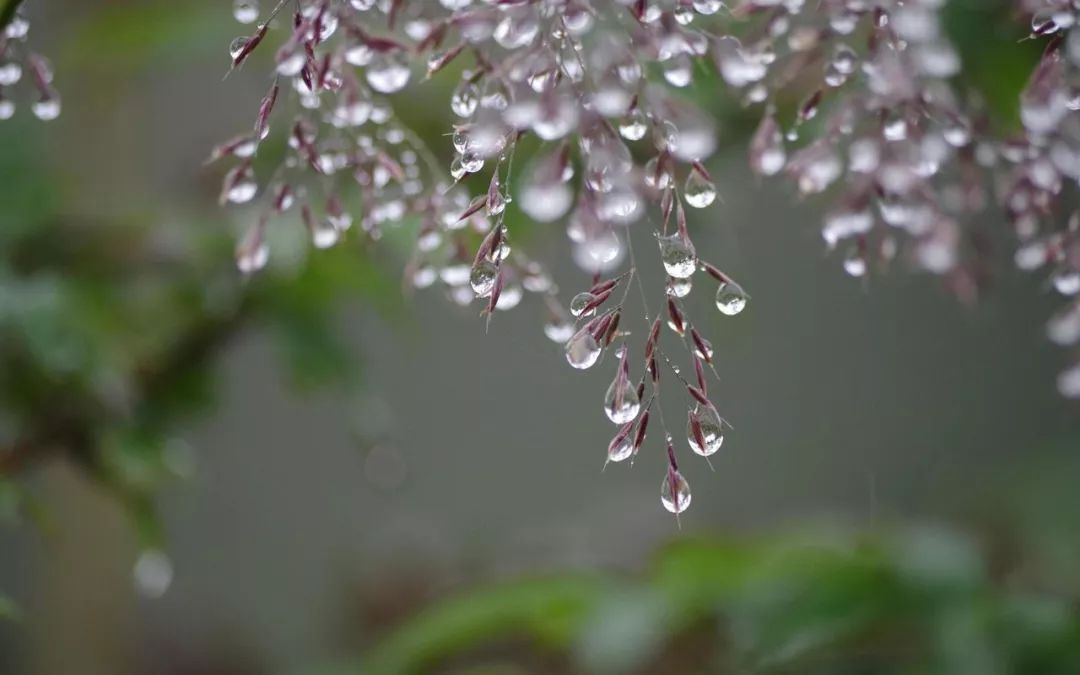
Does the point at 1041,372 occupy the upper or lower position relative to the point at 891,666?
lower

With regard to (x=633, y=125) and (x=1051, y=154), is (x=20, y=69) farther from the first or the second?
(x=1051, y=154)

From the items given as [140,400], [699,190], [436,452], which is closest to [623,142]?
[699,190]

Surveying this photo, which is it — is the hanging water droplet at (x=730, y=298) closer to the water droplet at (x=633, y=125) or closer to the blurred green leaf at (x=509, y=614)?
the water droplet at (x=633, y=125)

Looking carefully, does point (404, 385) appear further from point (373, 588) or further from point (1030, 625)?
point (1030, 625)

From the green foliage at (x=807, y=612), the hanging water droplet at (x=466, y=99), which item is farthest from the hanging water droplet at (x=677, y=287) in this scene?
the green foliage at (x=807, y=612)

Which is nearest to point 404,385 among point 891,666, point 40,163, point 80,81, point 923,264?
point 80,81
